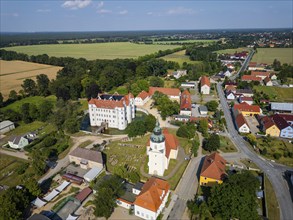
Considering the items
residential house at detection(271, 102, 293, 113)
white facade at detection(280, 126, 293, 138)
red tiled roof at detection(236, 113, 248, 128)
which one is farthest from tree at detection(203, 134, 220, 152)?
residential house at detection(271, 102, 293, 113)

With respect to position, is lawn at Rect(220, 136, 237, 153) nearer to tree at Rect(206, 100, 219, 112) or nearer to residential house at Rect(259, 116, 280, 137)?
residential house at Rect(259, 116, 280, 137)

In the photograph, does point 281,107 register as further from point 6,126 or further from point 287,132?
point 6,126

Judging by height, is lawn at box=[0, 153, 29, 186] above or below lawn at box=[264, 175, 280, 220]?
above

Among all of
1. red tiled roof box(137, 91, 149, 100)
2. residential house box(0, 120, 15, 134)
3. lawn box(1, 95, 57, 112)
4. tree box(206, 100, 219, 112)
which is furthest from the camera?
lawn box(1, 95, 57, 112)

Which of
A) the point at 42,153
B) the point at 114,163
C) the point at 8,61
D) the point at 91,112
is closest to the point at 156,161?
the point at 114,163

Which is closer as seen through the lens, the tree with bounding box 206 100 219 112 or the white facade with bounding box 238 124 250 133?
the white facade with bounding box 238 124 250 133

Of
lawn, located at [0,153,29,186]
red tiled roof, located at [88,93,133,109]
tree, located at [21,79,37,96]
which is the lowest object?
lawn, located at [0,153,29,186]

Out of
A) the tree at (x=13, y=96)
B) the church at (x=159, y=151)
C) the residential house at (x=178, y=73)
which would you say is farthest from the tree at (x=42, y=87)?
the church at (x=159, y=151)

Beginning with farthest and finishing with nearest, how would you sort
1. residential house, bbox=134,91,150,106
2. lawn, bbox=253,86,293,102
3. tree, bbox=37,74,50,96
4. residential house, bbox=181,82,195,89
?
1. residential house, bbox=181,82,195,89
2. tree, bbox=37,74,50,96
3. lawn, bbox=253,86,293,102
4. residential house, bbox=134,91,150,106
